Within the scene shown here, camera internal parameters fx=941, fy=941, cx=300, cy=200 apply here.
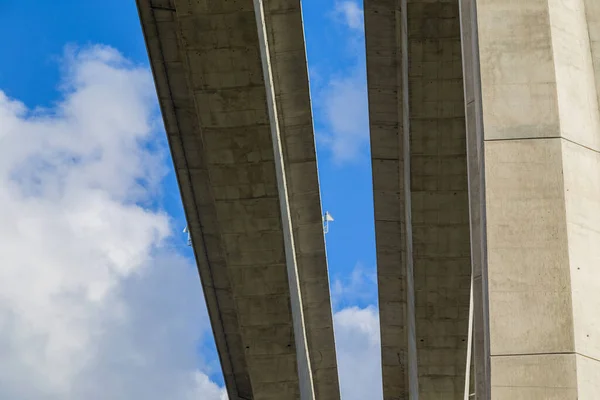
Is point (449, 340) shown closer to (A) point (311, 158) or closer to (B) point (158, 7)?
(A) point (311, 158)

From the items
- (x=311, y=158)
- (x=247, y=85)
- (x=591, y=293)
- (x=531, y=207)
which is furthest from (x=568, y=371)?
(x=311, y=158)

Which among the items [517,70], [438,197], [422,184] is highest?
[422,184]

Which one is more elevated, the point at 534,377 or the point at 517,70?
the point at 517,70

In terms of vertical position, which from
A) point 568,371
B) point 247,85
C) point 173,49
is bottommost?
point 568,371

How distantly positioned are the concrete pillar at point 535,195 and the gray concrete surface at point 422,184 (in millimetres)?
6670

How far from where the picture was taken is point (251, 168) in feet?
56.0

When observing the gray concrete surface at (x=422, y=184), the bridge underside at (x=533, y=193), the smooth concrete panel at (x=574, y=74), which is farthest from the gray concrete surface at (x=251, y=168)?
the smooth concrete panel at (x=574, y=74)

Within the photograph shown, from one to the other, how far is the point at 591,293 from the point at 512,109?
1.77m

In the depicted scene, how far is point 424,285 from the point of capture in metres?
18.9

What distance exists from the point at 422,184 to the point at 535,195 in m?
9.46

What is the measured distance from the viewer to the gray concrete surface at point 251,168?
15.8 meters

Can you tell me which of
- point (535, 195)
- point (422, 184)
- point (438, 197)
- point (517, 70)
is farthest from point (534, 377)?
point (438, 197)

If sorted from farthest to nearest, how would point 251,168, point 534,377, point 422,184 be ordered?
point 422,184
point 251,168
point 534,377

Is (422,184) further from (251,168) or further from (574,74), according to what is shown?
(574,74)
